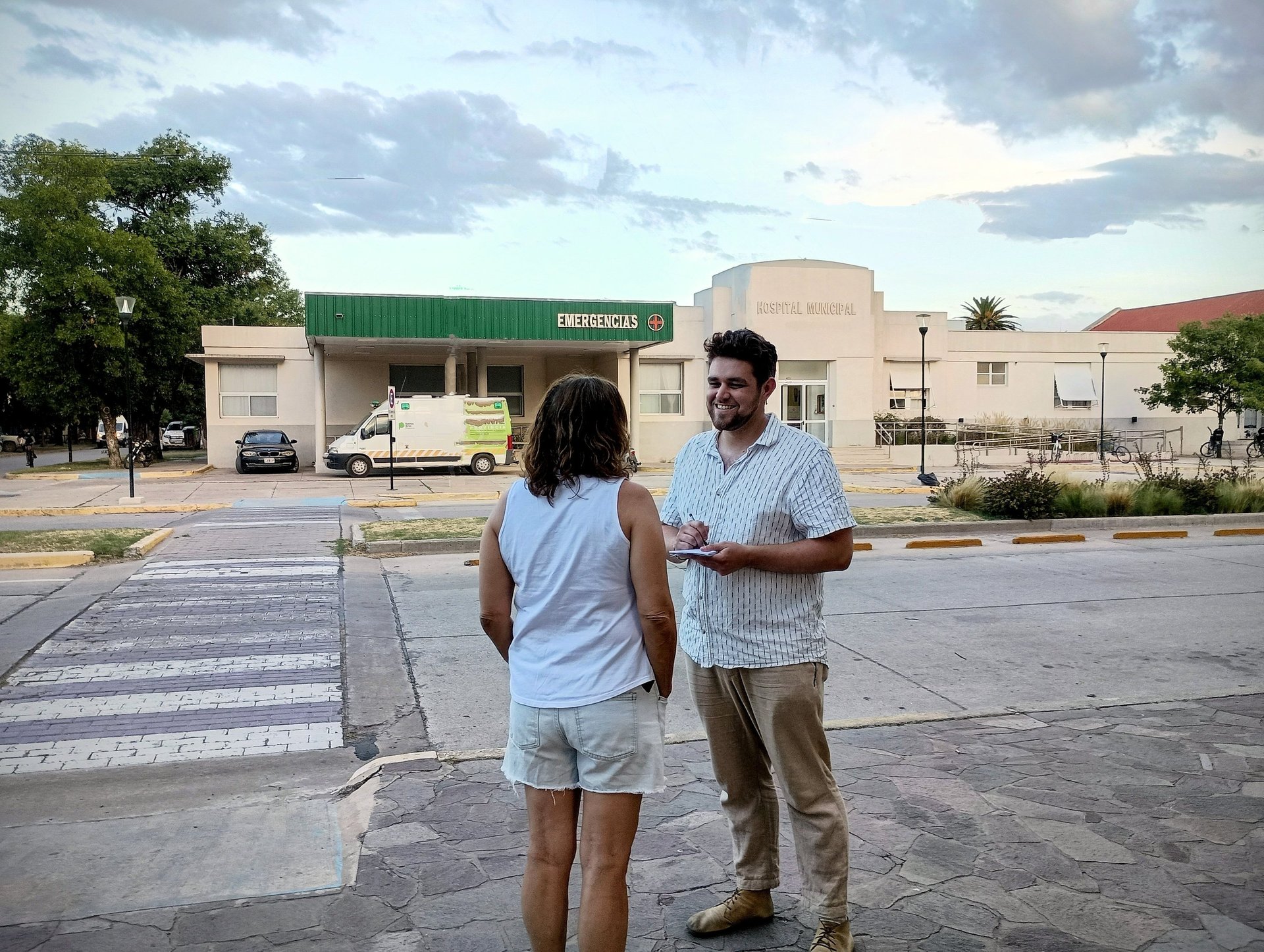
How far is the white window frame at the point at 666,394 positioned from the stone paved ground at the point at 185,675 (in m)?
26.1

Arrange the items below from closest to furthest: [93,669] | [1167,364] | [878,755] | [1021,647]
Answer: [878,755], [93,669], [1021,647], [1167,364]

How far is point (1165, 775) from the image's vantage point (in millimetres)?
4805

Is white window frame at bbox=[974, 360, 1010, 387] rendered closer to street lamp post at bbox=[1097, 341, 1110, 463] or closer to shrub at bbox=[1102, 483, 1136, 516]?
street lamp post at bbox=[1097, 341, 1110, 463]

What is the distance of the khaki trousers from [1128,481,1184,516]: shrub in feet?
50.6

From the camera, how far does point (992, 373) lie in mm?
42719

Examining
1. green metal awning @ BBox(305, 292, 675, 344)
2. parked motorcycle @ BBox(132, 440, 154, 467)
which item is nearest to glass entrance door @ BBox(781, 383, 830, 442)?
green metal awning @ BBox(305, 292, 675, 344)

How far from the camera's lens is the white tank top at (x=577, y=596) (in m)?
2.82

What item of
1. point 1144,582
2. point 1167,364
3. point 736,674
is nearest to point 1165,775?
point 736,674

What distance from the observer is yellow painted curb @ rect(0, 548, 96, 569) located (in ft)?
39.7

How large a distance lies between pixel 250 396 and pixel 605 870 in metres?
35.1

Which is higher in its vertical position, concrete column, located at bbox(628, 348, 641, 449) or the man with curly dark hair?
concrete column, located at bbox(628, 348, 641, 449)

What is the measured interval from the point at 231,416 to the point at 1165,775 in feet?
113

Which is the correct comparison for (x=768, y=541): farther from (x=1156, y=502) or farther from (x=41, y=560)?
(x=1156, y=502)

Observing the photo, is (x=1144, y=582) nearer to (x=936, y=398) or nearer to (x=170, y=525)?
(x=170, y=525)
